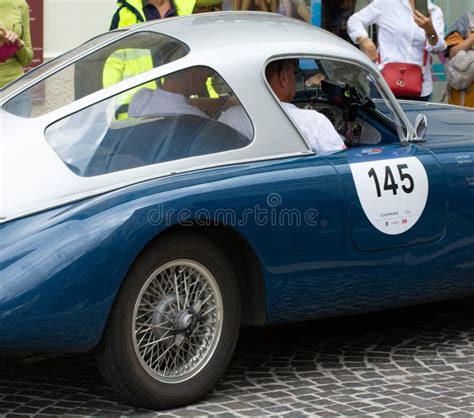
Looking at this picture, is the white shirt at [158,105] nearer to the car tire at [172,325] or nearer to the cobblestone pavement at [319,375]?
the car tire at [172,325]

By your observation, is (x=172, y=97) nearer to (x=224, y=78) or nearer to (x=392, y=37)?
(x=224, y=78)

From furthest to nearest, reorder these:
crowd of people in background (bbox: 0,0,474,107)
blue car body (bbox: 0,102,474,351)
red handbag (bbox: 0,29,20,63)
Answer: red handbag (bbox: 0,29,20,63) → crowd of people in background (bbox: 0,0,474,107) → blue car body (bbox: 0,102,474,351)

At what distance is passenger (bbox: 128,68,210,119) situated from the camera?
5.45m

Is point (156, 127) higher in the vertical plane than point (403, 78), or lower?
lower

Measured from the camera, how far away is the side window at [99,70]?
5504mm

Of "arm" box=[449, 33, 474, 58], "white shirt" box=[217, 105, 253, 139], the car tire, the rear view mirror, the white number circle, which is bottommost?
the car tire

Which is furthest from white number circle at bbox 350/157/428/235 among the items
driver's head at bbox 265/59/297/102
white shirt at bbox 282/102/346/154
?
driver's head at bbox 265/59/297/102

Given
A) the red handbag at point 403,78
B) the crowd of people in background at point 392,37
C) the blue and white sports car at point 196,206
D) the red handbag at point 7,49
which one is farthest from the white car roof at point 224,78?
the red handbag at point 403,78

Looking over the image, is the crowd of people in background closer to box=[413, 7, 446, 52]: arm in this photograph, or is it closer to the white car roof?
box=[413, 7, 446, 52]: arm

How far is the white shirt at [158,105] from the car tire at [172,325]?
0.62 meters

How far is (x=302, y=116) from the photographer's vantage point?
5.94m

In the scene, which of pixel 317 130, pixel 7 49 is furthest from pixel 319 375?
pixel 7 49

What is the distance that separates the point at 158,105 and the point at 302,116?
2.60ft

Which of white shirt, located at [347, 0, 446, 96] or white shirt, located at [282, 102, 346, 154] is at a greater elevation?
white shirt, located at [347, 0, 446, 96]
